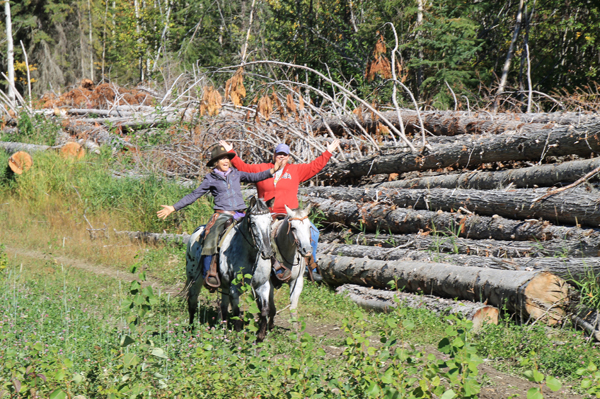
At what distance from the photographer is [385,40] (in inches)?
819

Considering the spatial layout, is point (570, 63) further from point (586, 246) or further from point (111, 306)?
point (111, 306)

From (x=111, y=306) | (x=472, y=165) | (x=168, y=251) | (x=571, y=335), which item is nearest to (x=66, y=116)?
(x=168, y=251)

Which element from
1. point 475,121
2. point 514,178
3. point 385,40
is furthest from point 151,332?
point 385,40

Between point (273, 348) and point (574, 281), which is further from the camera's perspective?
point (574, 281)

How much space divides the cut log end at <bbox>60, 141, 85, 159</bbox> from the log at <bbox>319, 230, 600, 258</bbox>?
33.5 ft

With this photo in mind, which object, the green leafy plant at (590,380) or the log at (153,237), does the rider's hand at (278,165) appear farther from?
the green leafy plant at (590,380)

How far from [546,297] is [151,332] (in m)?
5.29

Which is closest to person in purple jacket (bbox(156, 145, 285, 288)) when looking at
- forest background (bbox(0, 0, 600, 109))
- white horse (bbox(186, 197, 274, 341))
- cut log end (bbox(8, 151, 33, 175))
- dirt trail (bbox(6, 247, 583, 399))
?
white horse (bbox(186, 197, 274, 341))

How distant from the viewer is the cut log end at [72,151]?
1752 cm

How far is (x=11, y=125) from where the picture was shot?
2281cm

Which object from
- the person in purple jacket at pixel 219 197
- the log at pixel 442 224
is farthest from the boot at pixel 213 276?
the log at pixel 442 224

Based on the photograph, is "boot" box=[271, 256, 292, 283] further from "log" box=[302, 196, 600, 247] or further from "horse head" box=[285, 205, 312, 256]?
"log" box=[302, 196, 600, 247]

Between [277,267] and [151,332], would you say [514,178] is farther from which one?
[151,332]

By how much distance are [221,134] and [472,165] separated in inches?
285
